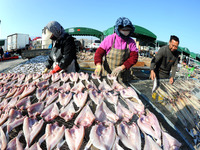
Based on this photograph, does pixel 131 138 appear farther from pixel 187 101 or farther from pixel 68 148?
pixel 187 101

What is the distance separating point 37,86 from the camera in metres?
1.85

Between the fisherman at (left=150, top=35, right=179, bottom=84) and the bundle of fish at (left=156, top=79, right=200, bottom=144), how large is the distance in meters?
1.26

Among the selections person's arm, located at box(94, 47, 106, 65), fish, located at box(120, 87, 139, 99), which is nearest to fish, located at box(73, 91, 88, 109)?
fish, located at box(120, 87, 139, 99)

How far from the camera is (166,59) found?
3387 millimetres

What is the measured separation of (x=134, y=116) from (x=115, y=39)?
1978 mm

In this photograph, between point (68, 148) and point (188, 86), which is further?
point (188, 86)

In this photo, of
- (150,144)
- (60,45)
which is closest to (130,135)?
(150,144)

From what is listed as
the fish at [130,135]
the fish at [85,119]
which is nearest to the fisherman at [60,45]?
the fish at [85,119]

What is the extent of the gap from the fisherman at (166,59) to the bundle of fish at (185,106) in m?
1.26

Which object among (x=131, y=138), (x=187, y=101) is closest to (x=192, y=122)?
(x=187, y=101)

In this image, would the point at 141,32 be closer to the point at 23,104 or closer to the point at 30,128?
the point at 23,104

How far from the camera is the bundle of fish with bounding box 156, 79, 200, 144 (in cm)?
135

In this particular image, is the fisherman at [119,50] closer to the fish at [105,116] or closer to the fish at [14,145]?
the fish at [105,116]

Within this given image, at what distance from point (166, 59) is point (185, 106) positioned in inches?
81.3
